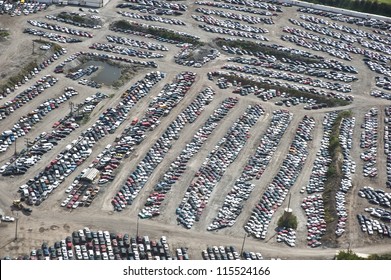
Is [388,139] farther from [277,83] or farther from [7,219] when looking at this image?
[7,219]

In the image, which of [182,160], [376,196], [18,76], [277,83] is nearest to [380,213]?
[376,196]

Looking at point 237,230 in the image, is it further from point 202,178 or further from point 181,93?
point 181,93

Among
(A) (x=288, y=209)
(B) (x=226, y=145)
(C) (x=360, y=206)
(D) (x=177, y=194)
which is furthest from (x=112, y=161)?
(C) (x=360, y=206)

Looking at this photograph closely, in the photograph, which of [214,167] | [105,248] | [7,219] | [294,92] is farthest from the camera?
[294,92]

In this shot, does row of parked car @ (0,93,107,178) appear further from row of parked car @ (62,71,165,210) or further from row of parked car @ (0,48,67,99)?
row of parked car @ (0,48,67,99)

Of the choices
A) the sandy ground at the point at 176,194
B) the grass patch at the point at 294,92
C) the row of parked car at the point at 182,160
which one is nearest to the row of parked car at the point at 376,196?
the sandy ground at the point at 176,194

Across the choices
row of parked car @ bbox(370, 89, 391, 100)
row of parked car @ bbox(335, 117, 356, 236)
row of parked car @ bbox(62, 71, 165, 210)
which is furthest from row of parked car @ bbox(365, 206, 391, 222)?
row of parked car @ bbox(370, 89, 391, 100)

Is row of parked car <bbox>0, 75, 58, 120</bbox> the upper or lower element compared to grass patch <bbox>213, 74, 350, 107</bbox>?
lower
